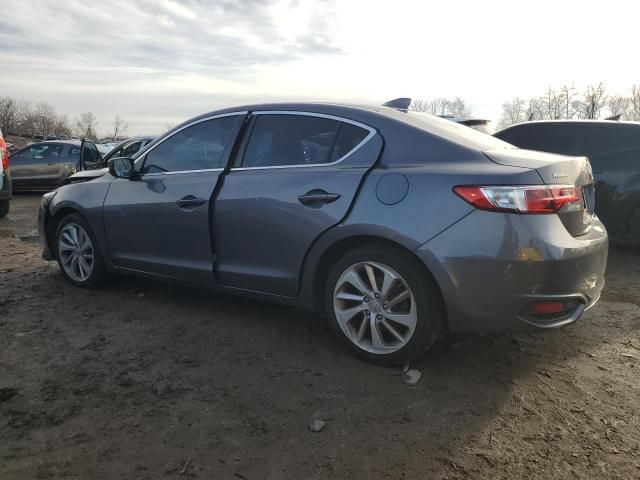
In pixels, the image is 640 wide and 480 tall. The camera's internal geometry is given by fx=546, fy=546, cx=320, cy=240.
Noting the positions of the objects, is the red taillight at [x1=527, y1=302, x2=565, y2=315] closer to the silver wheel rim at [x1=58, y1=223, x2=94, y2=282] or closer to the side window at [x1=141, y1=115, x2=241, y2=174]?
the side window at [x1=141, y1=115, x2=241, y2=174]

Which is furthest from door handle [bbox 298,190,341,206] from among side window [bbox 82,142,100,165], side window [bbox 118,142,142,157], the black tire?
side window [bbox 82,142,100,165]

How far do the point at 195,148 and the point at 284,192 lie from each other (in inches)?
42.5

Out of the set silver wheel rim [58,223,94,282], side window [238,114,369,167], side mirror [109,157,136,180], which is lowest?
silver wheel rim [58,223,94,282]

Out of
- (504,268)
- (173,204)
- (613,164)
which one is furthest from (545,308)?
(613,164)

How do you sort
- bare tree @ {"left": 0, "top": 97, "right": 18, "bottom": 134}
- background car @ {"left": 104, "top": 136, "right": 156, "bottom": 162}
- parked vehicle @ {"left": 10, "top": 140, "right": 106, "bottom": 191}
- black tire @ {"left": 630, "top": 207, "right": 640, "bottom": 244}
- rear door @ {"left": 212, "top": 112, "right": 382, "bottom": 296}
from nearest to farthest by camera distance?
rear door @ {"left": 212, "top": 112, "right": 382, "bottom": 296}, black tire @ {"left": 630, "top": 207, "right": 640, "bottom": 244}, background car @ {"left": 104, "top": 136, "right": 156, "bottom": 162}, parked vehicle @ {"left": 10, "top": 140, "right": 106, "bottom": 191}, bare tree @ {"left": 0, "top": 97, "right": 18, "bottom": 134}

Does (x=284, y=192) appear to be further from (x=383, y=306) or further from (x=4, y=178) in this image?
(x=4, y=178)

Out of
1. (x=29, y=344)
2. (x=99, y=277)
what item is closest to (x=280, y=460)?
(x=29, y=344)

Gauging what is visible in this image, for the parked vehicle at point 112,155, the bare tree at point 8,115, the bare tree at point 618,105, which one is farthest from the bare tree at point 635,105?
the bare tree at point 8,115

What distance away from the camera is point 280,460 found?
7.91 ft

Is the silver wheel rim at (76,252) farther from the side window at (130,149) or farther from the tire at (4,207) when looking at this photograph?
the side window at (130,149)

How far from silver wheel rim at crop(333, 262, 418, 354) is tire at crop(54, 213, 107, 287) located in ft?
8.23

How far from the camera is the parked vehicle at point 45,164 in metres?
13.6

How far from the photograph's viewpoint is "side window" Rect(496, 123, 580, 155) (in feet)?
21.1

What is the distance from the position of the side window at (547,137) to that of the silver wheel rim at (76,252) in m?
5.07
